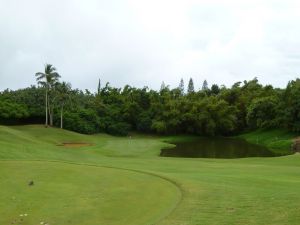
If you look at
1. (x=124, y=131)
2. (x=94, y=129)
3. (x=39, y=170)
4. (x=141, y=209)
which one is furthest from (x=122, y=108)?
(x=141, y=209)

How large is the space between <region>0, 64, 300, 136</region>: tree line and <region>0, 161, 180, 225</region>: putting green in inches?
2354

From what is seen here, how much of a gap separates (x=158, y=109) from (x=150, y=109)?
6.30ft

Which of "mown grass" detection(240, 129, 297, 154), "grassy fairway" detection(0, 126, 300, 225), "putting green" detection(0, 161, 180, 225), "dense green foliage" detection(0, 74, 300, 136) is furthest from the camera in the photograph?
"dense green foliage" detection(0, 74, 300, 136)

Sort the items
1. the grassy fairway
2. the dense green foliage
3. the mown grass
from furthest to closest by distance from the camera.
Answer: the dense green foliage, the mown grass, the grassy fairway

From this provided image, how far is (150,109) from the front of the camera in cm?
9894

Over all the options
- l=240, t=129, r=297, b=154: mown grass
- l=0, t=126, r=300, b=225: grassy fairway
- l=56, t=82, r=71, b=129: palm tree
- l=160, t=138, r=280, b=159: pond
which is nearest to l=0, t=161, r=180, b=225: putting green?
l=0, t=126, r=300, b=225: grassy fairway

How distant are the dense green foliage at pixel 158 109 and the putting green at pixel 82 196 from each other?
199ft

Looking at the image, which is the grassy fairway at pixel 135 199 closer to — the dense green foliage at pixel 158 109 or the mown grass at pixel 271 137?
the mown grass at pixel 271 137

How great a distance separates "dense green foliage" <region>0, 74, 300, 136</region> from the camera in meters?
81.6

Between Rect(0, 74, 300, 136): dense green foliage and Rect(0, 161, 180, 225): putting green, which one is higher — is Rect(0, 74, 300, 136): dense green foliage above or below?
above

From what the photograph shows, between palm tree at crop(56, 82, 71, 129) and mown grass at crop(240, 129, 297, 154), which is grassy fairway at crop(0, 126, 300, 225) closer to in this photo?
mown grass at crop(240, 129, 297, 154)

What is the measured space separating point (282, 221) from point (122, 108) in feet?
291

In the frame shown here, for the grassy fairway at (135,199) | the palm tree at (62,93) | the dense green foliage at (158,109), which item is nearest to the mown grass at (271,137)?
the dense green foliage at (158,109)

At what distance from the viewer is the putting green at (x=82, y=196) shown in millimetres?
12461
